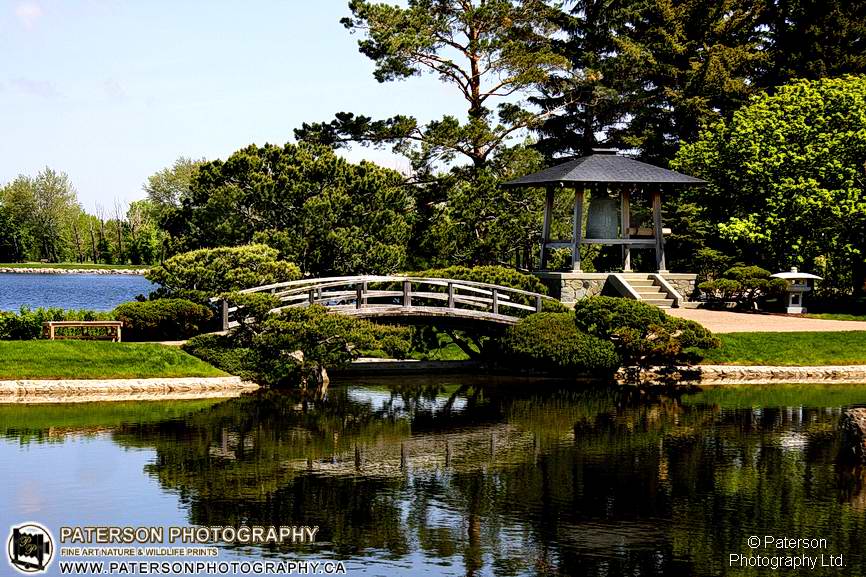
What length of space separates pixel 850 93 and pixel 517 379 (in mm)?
21886

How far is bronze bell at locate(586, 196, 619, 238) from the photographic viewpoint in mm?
47906

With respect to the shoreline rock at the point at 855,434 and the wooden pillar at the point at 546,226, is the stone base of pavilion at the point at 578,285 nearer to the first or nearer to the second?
the wooden pillar at the point at 546,226

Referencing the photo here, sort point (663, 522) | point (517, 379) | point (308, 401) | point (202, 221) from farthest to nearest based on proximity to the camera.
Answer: point (202, 221), point (517, 379), point (308, 401), point (663, 522)

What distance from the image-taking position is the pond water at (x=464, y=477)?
18.4 m

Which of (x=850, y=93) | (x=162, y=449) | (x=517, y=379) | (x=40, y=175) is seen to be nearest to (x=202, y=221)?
(x=517, y=379)

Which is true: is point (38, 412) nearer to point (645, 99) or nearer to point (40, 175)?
point (645, 99)

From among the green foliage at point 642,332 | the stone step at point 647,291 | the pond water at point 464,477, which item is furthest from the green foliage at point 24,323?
the stone step at point 647,291

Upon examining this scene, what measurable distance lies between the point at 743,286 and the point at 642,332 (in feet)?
39.4

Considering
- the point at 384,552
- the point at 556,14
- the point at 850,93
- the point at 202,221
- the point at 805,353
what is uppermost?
the point at 556,14

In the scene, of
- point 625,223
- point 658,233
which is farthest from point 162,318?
point 658,233

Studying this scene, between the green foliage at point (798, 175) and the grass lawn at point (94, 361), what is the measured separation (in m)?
26.4

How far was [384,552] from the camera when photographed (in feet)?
59.2

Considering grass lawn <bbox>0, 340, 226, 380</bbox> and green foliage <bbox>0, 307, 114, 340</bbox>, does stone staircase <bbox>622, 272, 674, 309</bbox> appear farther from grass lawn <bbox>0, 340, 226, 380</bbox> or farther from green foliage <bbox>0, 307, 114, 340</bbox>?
green foliage <bbox>0, 307, 114, 340</bbox>

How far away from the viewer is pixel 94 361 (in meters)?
32.9
